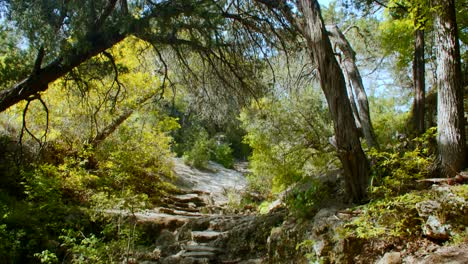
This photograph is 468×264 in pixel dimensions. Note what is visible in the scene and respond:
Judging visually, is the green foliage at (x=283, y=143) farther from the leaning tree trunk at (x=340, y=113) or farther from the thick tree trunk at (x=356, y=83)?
the leaning tree trunk at (x=340, y=113)

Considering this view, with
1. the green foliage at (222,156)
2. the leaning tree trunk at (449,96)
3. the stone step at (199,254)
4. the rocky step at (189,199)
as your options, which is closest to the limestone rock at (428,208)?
the leaning tree trunk at (449,96)

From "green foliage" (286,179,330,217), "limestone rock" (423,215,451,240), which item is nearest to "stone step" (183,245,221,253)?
"green foliage" (286,179,330,217)

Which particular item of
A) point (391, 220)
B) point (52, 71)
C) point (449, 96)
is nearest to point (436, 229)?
point (391, 220)

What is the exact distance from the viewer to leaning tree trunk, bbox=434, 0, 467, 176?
12.8ft

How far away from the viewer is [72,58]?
497 cm

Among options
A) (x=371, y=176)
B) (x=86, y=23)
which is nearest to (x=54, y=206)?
(x=86, y=23)

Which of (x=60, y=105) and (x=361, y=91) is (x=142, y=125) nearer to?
(x=60, y=105)

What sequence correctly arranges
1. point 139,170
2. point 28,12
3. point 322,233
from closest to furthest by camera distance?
point 322,233
point 28,12
point 139,170

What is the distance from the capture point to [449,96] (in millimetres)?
4066

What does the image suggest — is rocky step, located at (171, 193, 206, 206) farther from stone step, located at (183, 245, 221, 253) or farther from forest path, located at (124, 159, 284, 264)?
stone step, located at (183, 245, 221, 253)

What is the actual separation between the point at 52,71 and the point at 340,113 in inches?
158

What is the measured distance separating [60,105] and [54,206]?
3.51 meters

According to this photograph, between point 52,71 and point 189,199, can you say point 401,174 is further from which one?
point 189,199

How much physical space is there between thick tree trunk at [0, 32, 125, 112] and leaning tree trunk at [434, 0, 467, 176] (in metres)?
4.31
